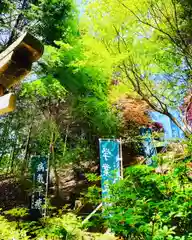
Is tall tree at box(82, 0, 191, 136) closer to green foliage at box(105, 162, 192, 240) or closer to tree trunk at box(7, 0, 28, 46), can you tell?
green foliage at box(105, 162, 192, 240)

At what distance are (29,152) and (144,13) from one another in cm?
804

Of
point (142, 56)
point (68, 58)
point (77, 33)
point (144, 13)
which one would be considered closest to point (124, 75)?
point (142, 56)

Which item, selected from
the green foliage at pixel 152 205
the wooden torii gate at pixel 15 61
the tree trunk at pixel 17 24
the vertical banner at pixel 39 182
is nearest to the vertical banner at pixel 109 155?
the vertical banner at pixel 39 182

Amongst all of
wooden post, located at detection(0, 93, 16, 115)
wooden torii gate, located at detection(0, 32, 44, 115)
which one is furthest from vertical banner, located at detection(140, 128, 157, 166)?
wooden post, located at detection(0, 93, 16, 115)

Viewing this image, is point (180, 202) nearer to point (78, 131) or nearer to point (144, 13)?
point (144, 13)

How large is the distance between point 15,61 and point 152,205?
2.11 meters

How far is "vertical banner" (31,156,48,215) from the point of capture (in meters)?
8.37

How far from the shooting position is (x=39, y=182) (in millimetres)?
8664

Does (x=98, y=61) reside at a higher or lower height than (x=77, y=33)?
lower

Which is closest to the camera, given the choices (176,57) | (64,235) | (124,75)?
(64,235)

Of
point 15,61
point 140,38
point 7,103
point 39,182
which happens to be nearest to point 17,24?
point 39,182

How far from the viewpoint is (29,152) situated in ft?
37.8

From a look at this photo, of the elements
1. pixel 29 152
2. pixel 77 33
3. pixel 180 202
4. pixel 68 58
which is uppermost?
pixel 77 33

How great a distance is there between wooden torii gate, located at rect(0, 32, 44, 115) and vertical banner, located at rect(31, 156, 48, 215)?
647 cm
